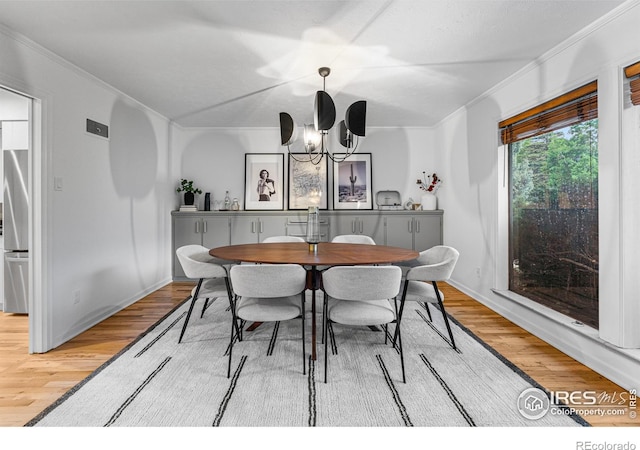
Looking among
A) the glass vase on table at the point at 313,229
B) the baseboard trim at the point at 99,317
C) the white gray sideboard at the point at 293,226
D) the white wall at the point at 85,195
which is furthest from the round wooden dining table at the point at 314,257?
the white gray sideboard at the point at 293,226

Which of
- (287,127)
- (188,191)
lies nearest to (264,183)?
(188,191)

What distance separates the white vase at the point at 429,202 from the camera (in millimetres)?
4938

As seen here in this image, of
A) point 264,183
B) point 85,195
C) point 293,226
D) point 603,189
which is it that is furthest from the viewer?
point 264,183

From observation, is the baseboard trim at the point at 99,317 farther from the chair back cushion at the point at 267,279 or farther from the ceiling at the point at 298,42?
the ceiling at the point at 298,42

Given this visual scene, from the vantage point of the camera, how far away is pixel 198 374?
6.98 feet

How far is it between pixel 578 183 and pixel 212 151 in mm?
4662

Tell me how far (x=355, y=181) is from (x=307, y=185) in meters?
0.78

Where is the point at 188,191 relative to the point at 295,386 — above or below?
above

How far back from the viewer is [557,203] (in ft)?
9.04

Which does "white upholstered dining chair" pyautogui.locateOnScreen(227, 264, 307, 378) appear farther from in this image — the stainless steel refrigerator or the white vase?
the white vase

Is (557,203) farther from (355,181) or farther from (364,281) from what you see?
(355,181)

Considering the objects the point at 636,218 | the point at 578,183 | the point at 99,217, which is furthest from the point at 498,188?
the point at 99,217

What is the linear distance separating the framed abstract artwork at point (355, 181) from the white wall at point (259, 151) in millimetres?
105

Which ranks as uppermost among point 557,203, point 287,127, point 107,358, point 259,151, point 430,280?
point 259,151
